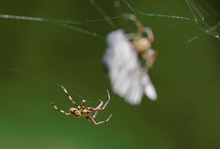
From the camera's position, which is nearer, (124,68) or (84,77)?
(124,68)

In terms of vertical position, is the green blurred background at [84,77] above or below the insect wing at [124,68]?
below

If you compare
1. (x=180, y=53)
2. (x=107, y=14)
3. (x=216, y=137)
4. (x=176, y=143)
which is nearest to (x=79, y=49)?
(x=107, y=14)

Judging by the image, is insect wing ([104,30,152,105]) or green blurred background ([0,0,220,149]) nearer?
insect wing ([104,30,152,105])

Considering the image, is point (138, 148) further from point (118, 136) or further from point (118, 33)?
point (118, 33)

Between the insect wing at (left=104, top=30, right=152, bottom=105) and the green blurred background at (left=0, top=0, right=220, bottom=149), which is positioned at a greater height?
the insect wing at (left=104, top=30, right=152, bottom=105)

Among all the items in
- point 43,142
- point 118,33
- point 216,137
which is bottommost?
point 216,137

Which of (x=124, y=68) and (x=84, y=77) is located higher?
Answer: (x=124, y=68)

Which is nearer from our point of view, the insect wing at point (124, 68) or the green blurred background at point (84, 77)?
the insect wing at point (124, 68)

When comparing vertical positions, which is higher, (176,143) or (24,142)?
(24,142)
